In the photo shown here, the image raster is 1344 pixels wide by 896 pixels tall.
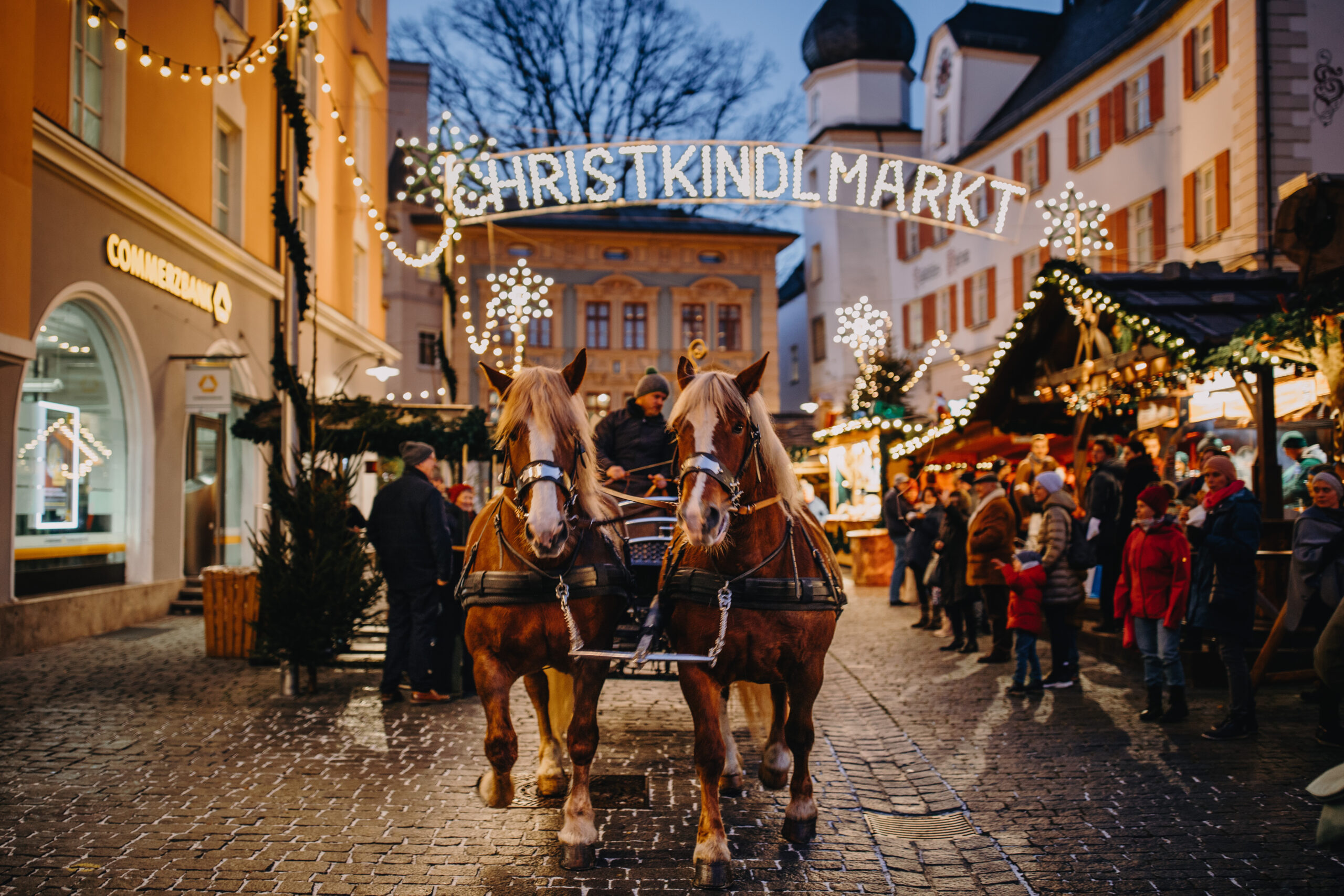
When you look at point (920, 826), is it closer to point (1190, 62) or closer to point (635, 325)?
point (1190, 62)

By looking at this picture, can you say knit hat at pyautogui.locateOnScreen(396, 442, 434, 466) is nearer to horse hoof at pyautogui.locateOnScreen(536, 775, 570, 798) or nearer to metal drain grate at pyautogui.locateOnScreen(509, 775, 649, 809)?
metal drain grate at pyautogui.locateOnScreen(509, 775, 649, 809)

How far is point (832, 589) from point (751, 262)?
39825 millimetres

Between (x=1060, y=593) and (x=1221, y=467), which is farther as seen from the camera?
(x=1060, y=593)

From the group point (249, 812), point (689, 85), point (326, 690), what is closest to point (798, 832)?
point (249, 812)

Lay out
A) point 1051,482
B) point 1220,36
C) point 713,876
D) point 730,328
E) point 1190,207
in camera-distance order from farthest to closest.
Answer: point 730,328, point 1190,207, point 1220,36, point 1051,482, point 713,876

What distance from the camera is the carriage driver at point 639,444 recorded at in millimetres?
6633

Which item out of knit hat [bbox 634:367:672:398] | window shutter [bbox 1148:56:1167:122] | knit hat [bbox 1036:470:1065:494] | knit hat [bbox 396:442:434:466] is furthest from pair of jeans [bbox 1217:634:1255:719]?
window shutter [bbox 1148:56:1167:122]

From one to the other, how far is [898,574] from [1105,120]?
16.2 metres

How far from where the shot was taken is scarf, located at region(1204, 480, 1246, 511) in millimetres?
7289

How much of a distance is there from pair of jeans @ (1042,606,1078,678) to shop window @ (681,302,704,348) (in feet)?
113

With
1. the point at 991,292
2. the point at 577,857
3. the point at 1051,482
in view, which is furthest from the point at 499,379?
the point at 991,292

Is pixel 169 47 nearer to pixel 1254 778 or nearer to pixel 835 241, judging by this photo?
pixel 1254 778

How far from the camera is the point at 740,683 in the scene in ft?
19.4

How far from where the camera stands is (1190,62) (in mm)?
22922
